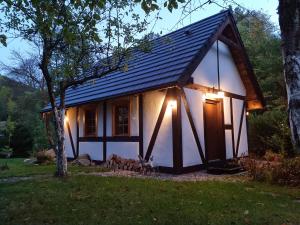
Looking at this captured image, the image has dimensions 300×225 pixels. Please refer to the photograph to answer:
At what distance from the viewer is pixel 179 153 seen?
834 cm

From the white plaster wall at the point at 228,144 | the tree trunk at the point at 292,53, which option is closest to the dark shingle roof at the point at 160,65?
the white plaster wall at the point at 228,144

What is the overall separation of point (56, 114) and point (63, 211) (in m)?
3.58

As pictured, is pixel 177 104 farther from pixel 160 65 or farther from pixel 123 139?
pixel 123 139

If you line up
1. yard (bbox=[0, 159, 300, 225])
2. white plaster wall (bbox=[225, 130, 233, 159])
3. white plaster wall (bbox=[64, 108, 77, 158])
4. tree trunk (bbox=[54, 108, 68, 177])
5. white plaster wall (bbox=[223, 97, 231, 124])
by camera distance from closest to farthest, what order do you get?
1. yard (bbox=[0, 159, 300, 225])
2. tree trunk (bbox=[54, 108, 68, 177])
3. white plaster wall (bbox=[225, 130, 233, 159])
4. white plaster wall (bbox=[223, 97, 231, 124])
5. white plaster wall (bbox=[64, 108, 77, 158])

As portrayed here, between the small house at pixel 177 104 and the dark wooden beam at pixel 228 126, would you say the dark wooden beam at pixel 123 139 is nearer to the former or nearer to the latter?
the small house at pixel 177 104

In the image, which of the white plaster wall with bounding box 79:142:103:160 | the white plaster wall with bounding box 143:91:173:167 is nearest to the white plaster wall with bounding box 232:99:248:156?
the white plaster wall with bounding box 143:91:173:167

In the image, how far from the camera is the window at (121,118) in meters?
10.2

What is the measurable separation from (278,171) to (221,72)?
16.0ft

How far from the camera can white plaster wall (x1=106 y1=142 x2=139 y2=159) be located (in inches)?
383

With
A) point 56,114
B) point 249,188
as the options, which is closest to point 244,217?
point 249,188

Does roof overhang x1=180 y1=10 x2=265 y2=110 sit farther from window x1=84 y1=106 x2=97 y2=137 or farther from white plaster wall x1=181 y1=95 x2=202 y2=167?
window x1=84 y1=106 x2=97 y2=137

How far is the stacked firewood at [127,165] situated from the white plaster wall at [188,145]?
3.43 ft

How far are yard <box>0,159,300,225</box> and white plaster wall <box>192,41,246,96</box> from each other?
4018mm

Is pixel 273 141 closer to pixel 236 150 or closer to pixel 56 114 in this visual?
pixel 236 150
